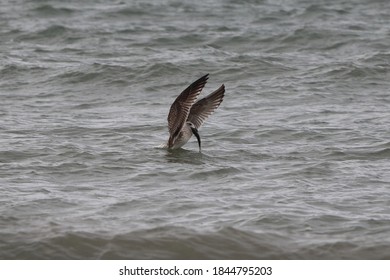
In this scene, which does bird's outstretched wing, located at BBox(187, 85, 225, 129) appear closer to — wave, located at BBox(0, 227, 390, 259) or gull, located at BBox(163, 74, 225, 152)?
gull, located at BBox(163, 74, 225, 152)

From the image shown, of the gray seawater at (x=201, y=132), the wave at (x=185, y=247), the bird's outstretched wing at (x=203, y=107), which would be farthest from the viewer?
the bird's outstretched wing at (x=203, y=107)

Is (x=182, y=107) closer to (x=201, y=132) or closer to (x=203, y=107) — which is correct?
(x=203, y=107)

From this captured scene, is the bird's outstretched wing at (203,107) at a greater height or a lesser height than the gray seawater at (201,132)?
greater

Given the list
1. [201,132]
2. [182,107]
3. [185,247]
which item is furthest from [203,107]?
[185,247]

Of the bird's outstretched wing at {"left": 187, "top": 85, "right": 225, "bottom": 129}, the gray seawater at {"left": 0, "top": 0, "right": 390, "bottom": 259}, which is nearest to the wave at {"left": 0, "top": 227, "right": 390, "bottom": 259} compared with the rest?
the gray seawater at {"left": 0, "top": 0, "right": 390, "bottom": 259}

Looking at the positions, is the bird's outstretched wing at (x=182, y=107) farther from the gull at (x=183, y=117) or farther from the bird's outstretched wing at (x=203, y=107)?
the bird's outstretched wing at (x=203, y=107)

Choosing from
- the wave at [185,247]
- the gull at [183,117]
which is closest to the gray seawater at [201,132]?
the wave at [185,247]

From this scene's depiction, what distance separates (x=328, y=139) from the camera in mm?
11344

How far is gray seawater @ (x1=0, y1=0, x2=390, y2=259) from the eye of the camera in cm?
802

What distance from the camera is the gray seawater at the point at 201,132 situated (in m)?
8.02

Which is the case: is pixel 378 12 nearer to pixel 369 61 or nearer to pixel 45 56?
pixel 369 61

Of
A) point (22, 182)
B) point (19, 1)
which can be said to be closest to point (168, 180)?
point (22, 182)

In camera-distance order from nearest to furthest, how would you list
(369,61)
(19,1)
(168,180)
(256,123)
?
(168,180), (256,123), (369,61), (19,1)

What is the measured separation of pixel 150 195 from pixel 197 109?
2534 mm
